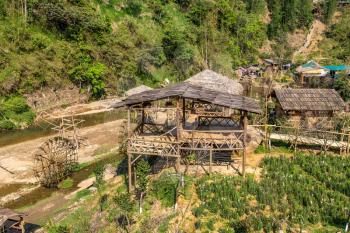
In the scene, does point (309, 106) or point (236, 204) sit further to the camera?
point (309, 106)

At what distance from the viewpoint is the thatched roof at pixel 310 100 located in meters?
28.4

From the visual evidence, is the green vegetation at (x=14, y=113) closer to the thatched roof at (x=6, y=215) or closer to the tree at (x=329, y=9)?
the thatched roof at (x=6, y=215)

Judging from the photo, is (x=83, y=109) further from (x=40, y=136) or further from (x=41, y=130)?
(x=40, y=136)

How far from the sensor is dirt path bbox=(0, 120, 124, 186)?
2497cm

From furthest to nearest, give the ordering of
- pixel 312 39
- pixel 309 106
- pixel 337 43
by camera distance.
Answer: pixel 312 39 → pixel 337 43 → pixel 309 106

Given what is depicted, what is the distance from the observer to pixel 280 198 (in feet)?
58.4

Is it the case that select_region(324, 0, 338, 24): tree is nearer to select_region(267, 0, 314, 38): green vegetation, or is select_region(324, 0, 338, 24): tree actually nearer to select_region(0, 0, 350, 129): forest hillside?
select_region(267, 0, 314, 38): green vegetation

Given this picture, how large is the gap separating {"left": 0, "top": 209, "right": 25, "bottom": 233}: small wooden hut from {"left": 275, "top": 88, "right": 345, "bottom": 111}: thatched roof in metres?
20.3

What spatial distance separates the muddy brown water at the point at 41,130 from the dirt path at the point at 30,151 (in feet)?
3.72

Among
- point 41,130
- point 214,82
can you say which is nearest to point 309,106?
point 214,82

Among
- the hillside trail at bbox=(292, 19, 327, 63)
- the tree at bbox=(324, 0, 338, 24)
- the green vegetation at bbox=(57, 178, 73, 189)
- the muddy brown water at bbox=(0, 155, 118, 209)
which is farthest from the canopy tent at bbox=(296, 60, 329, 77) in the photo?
the green vegetation at bbox=(57, 178, 73, 189)

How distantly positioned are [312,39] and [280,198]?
64.6m

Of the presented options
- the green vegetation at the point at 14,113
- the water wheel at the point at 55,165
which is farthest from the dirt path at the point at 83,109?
the water wheel at the point at 55,165

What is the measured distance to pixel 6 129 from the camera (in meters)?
33.9
